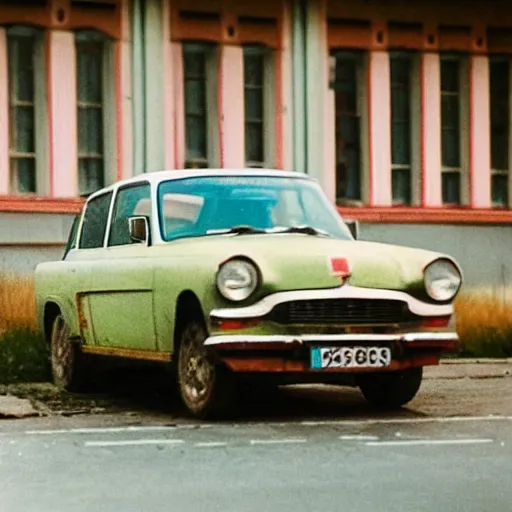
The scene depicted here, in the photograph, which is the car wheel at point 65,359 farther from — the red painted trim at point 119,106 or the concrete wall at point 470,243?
the concrete wall at point 470,243

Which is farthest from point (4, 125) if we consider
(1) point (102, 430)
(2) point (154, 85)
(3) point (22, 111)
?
(1) point (102, 430)

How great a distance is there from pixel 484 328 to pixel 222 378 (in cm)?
852

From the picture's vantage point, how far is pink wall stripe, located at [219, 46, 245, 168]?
834 inches

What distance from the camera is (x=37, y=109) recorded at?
795 inches

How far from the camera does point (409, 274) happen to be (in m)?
11.4

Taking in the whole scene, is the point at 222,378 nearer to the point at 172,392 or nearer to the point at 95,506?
the point at 172,392

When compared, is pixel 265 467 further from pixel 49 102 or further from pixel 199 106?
pixel 199 106

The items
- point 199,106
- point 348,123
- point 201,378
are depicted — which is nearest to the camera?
point 201,378

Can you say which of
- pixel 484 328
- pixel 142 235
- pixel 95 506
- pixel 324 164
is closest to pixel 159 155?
pixel 324 164

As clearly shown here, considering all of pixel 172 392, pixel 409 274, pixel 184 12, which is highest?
pixel 184 12

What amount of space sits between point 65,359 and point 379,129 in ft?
29.3

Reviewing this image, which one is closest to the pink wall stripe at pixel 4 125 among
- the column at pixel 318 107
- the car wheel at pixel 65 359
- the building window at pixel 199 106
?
the building window at pixel 199 106

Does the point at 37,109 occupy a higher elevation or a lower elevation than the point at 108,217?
higher

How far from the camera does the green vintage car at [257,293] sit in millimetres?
11094
